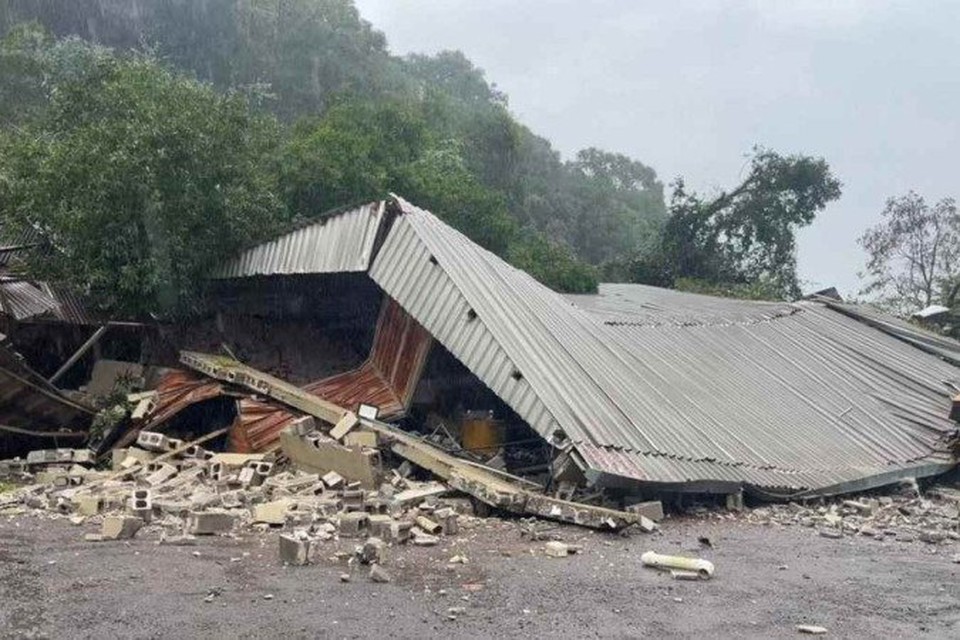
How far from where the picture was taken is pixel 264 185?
17.7 meters

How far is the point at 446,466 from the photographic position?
11.0 metres

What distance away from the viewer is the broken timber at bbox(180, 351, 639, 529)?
→ 32.0 feet

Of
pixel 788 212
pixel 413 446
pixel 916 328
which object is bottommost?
pixel 413 446

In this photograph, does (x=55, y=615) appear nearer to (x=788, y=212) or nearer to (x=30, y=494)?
(x=30, y=494)

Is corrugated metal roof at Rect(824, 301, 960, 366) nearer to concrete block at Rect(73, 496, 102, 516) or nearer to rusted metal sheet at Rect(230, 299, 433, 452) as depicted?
rusted metal sheet at Rect(230, 299, 433, 452)

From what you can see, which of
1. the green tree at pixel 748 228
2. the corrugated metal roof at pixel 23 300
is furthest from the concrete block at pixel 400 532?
the green tree at pixel 748 228

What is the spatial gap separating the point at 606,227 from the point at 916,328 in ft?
96.3

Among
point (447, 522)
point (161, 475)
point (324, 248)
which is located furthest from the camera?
point (324, 248)

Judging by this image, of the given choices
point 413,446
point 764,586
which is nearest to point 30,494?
point 413,446

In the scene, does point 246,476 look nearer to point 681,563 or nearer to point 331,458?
point 331,458

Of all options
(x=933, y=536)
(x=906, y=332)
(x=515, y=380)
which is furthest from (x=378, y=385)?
(x=906, y=332)

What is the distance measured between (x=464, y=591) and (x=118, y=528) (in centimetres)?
328

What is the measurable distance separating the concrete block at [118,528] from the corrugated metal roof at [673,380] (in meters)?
4.24

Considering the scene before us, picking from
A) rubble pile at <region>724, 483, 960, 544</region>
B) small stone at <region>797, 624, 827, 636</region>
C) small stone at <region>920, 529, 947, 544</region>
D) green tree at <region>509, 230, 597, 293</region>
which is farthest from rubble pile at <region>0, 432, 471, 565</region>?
green tree at <region>509, 230, 597, 293</region>
